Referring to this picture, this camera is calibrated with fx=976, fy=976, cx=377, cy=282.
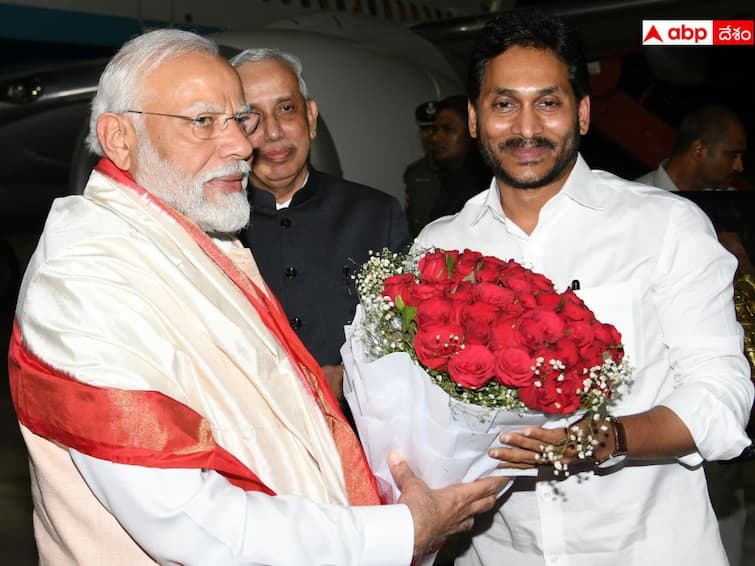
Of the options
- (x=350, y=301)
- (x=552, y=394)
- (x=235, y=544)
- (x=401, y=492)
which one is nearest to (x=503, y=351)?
(x=552, y=394)

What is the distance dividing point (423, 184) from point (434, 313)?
3977 millimetres

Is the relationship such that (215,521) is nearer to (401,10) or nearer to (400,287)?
(400,287)

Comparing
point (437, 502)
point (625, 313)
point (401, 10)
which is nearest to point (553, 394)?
point (437, 502)

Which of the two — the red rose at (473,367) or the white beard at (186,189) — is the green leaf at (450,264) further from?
the white beard at (186,189)

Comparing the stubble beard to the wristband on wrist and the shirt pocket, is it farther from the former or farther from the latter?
the wristband on wrist

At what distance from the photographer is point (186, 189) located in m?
1.58

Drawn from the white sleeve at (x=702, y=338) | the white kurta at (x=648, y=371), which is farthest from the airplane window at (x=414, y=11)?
the white sleeve at (x=702, y=338)

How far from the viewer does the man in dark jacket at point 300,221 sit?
8.20 feet

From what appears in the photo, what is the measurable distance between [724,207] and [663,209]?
4.40ft

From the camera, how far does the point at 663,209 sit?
175 centimetres

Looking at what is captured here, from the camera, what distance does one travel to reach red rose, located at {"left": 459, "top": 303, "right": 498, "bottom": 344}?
1454 millimetres

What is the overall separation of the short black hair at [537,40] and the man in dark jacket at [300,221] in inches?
28.7

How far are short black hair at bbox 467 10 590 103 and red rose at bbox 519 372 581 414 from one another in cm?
70

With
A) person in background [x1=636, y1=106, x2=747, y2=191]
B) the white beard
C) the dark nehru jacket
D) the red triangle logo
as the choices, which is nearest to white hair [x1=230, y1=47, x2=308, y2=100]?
the dark nehru jacket
